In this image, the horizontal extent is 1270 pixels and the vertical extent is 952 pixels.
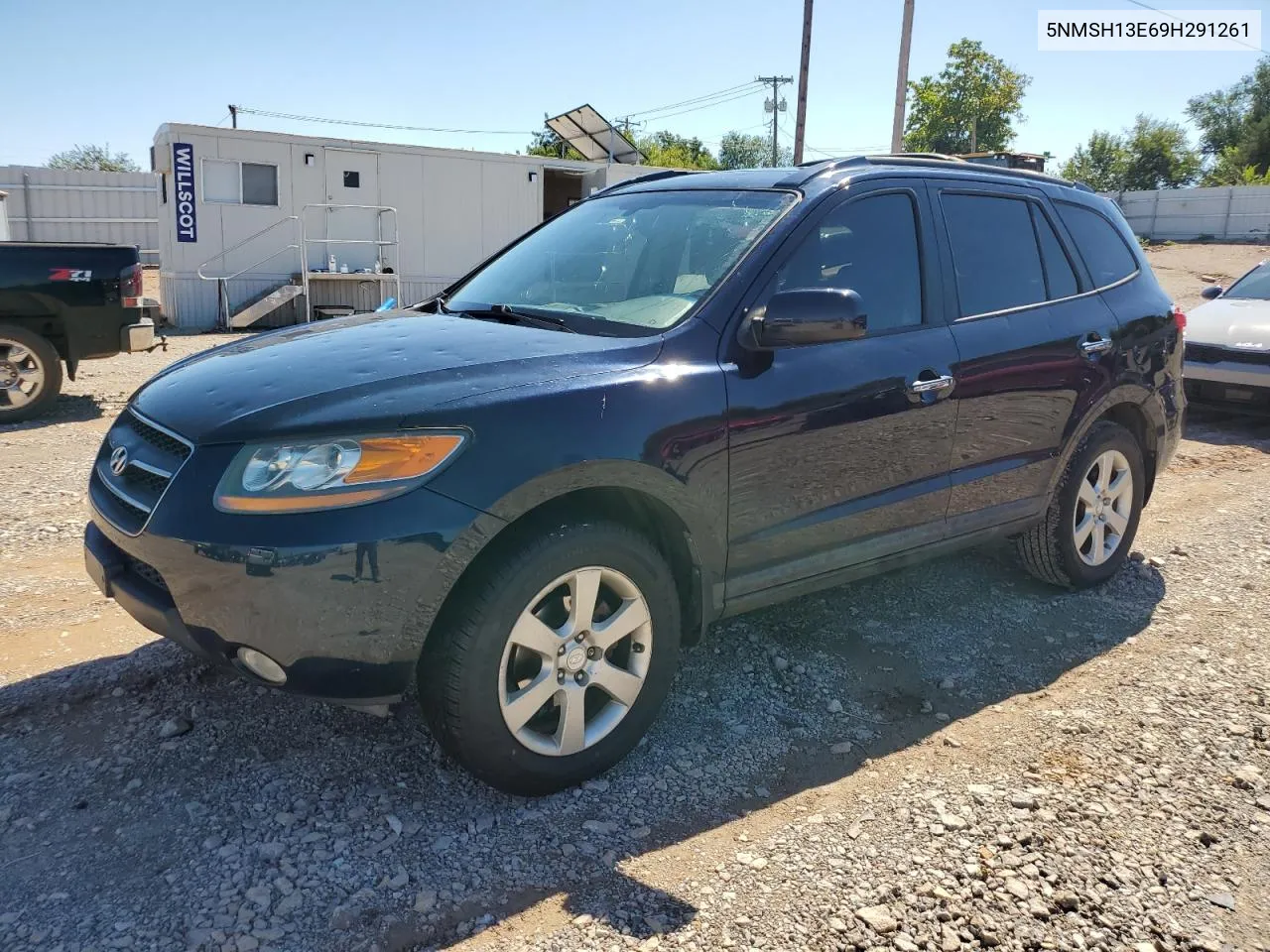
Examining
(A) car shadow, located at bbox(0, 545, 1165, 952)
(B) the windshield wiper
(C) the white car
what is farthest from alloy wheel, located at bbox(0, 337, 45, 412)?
(C) the white car

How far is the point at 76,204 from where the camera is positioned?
939 inches

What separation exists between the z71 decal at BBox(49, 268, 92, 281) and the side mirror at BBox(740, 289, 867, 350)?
7201mm

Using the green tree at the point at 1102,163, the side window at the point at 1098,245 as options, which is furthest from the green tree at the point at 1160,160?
the side window at the point at 1098,245

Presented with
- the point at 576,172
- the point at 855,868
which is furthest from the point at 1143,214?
the point at 855,868

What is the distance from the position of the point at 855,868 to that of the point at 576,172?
1834 cm

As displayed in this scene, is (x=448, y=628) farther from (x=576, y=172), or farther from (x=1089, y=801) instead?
(x=576, y=172)

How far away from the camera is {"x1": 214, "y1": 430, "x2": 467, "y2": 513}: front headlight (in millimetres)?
2465

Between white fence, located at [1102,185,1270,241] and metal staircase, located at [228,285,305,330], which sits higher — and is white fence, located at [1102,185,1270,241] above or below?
above

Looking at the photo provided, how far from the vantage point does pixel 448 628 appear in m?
2.63

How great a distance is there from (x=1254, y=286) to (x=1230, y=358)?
1975 millimetres

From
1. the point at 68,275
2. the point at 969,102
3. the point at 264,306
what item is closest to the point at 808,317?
the point at 68,275

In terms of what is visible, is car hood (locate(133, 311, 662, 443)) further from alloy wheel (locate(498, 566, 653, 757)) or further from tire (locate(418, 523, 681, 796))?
alloy wheel (locate(498, 566, 653, 757))

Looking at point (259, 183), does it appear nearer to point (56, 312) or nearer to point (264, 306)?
point (264, 306)

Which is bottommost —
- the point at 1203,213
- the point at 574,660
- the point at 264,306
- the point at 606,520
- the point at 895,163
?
the point at 574,660
